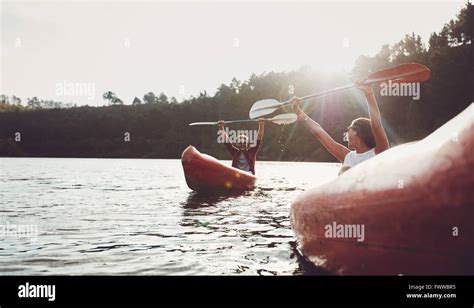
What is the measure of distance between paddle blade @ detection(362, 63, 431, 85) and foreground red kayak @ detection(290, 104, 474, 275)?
4.52ft

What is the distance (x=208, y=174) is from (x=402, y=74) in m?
6.36

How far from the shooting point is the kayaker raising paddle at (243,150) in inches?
435

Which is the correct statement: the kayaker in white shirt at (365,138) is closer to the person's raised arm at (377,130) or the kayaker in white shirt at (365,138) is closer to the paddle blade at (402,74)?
the person's raised arm at (377,130)

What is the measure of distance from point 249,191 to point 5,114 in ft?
155

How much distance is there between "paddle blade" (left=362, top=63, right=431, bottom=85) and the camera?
4297 mm

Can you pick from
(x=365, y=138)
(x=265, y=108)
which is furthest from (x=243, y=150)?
(x=365, y=138)

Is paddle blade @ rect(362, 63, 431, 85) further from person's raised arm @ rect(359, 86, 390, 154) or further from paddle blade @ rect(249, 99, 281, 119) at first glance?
paddle blade @ rect(249, 99, 281, 119)

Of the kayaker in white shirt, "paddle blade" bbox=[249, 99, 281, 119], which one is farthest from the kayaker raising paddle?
the kayaker in white shirt

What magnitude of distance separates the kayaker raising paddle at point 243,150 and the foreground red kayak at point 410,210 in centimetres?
783

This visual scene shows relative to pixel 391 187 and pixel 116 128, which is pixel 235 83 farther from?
pixel 391 187

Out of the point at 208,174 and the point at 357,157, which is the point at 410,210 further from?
the point at 208,174

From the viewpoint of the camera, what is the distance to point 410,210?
106 inches

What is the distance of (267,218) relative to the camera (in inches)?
253

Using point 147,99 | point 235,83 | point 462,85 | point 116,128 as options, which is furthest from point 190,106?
point 147,99
